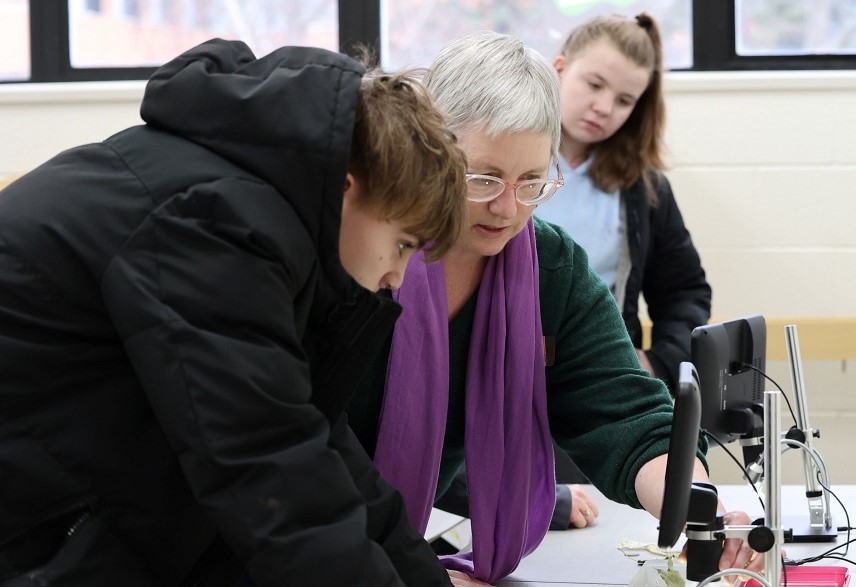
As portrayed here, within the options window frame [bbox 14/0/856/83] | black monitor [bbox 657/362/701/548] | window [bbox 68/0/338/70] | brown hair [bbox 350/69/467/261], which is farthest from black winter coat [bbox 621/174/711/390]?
brown hair [bbox 350/69/467/261]

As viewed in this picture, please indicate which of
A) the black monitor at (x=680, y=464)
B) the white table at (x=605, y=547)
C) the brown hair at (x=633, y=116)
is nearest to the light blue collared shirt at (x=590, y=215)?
the brown hair at (x=633, y=116)

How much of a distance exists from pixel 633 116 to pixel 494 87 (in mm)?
1581

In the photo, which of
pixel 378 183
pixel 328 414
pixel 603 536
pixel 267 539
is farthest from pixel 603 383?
pixel 267 539

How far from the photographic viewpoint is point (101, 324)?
104 cm

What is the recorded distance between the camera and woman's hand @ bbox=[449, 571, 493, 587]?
1674mm

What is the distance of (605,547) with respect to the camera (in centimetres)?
192

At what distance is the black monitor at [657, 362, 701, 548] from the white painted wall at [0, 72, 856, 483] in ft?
7.72

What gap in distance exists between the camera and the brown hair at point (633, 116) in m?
2.97

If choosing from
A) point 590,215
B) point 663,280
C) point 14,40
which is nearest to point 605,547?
point 590,215

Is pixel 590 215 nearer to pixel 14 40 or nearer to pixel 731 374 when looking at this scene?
pixel 731 374

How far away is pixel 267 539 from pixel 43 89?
2.96m

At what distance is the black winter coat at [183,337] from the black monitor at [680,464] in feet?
1.05

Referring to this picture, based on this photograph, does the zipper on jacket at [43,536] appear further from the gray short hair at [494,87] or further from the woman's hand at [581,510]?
the woman's hand at [581,510]

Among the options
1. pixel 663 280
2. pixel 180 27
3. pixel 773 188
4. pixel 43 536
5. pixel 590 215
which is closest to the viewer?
pixel 43 536
